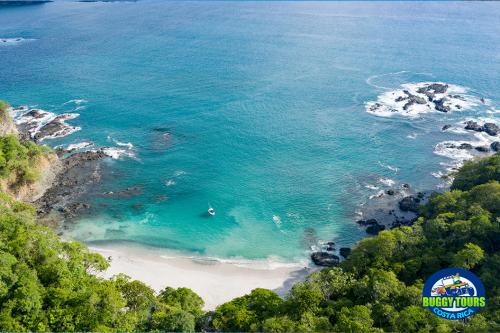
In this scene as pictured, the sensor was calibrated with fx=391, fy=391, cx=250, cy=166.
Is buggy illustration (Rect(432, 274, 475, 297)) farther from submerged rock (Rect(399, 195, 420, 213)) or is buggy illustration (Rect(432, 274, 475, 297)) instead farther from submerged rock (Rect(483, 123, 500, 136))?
submerged rock (Rect(483, 123, 500, 136))

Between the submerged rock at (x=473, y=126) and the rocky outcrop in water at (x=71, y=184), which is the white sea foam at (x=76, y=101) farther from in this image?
the submerged rock at (x=473, y=126)

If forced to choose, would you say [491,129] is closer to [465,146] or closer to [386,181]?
[465,146]

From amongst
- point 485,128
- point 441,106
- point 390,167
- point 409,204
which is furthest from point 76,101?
point 485,128

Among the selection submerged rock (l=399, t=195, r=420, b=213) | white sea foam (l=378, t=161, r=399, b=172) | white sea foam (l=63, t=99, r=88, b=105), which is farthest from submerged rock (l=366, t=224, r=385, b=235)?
white sea foam (l=63, t=99, r=88, b=105)

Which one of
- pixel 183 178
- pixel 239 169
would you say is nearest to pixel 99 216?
pixel 183 178

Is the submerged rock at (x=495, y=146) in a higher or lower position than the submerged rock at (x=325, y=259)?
higher

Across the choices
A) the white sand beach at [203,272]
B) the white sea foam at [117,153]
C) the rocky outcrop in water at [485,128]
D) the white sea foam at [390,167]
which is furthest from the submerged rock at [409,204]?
the white sea foam at [117,153]
